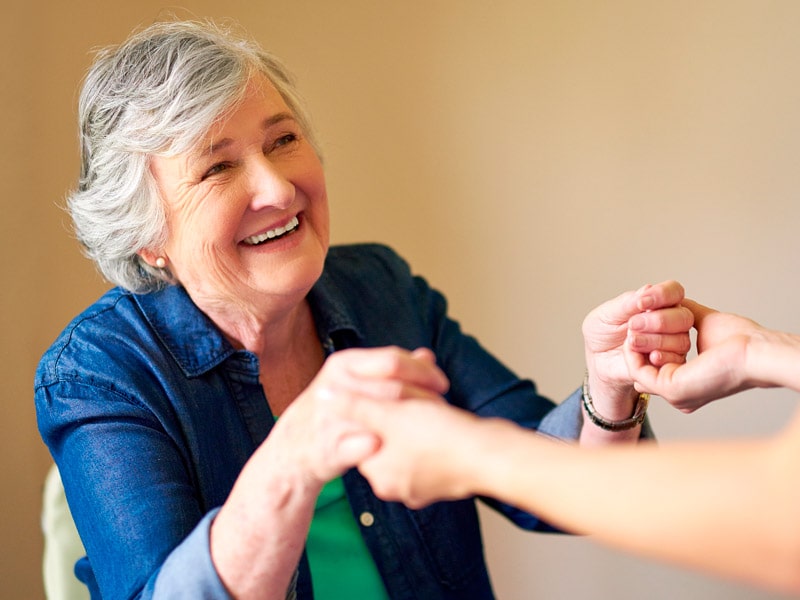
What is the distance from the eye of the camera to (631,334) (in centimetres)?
116

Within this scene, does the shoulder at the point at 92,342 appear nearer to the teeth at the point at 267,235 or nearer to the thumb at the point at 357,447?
the teeth at the point at 267,235


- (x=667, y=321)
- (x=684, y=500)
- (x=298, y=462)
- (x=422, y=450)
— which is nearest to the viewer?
(x=684, y=500)

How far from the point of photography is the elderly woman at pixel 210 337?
1.14m

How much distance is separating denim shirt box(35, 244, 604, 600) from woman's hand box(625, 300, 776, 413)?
242mm

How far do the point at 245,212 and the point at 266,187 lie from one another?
0.05m

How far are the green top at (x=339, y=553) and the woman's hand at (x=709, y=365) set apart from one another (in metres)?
0.51

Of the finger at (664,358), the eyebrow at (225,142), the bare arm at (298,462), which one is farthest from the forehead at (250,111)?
the finger at (664,358)

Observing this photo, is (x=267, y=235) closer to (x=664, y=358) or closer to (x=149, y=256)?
(x=149, y=256)

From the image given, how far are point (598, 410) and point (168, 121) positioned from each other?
754 millimetres

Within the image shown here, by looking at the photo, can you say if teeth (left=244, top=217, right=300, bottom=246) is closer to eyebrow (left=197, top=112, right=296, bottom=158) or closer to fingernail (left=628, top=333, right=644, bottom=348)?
eyebrow (left=197, top=112, right=296, bottom=158)

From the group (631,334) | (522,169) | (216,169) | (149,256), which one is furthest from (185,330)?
(522,169)

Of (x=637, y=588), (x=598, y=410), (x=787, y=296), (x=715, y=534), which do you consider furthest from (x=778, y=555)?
(x=637, y=588)

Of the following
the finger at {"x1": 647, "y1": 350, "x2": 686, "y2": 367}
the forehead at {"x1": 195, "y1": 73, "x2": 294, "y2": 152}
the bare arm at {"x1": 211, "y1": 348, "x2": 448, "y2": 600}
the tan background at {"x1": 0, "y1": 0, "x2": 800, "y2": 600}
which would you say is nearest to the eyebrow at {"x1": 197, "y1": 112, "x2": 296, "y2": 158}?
the forehead at {"x1": 195, "y1": 73, "x2": 294, "y2": 152}

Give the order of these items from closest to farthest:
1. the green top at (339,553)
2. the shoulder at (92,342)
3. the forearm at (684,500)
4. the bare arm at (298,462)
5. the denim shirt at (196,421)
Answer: the forearm at (684,500) → the bare arm at (298,462) → the denim shirt at (196,421) → the shoulder at (92,342) → the green top at (339,553)
